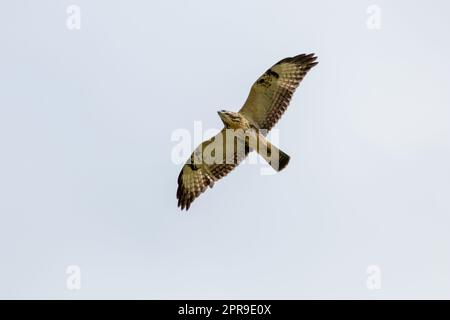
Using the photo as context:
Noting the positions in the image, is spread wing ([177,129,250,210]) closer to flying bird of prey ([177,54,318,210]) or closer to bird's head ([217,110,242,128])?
flying bird of prey ([177,54,318,210])

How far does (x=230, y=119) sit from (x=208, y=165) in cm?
137

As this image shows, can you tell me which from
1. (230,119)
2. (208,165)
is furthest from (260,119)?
(208,165)

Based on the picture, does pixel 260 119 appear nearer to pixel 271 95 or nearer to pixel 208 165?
pixel 271 95

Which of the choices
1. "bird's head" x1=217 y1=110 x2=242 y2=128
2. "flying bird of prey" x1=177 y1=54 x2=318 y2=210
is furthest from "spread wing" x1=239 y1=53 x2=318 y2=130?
"bird's head" x1=217 y1=110 x2=242 y2=128

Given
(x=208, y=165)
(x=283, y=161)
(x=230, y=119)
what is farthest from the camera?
(x=208, y=165)

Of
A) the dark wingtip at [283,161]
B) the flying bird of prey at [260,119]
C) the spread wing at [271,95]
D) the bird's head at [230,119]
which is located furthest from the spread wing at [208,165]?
the dark wingtip at [283,161]

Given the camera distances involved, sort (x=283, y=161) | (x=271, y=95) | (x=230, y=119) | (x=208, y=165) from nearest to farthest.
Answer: (x=230, y=119) < (x=283, y=161) < (x=271, y=95) < (x=208, y=165)

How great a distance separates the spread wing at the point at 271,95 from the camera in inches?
628

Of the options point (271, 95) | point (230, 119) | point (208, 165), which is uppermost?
point (271, 95)

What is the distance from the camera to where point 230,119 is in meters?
15.7

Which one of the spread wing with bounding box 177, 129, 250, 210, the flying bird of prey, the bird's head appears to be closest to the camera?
the bird's head

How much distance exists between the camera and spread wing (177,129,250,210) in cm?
1623

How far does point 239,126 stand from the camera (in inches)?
621
